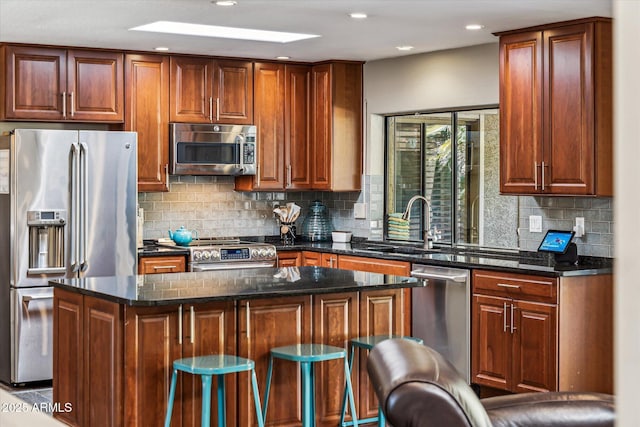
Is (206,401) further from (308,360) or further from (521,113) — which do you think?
(521,113)

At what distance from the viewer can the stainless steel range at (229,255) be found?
6406 millimetres

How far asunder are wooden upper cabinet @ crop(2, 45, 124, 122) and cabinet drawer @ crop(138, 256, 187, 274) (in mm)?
1093

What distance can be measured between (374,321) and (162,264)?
2.31m

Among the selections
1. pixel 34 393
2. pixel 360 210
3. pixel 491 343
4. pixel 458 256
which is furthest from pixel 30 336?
pixel 491 343

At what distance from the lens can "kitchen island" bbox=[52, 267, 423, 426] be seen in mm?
3836

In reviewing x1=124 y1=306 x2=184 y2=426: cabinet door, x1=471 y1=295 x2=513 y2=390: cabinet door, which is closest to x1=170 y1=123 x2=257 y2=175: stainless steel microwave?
x1=471 y1=295 x2=513 y2=390: cabinet door

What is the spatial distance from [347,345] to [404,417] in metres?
2.48

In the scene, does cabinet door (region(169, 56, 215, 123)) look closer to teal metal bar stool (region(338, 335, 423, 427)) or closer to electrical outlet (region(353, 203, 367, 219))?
electrical outlet (region(353, 203, 367, 219))

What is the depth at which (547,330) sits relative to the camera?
16.1 feet

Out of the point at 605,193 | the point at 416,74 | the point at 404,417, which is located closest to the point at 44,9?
the point at 416,74

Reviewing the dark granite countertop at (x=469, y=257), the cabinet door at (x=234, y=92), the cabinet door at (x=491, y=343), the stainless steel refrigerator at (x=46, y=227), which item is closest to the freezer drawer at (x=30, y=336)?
the stainless steel refrigerator at (x=46, y=227)

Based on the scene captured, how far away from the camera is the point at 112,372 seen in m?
3.89

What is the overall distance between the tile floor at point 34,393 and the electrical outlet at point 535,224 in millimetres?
3274

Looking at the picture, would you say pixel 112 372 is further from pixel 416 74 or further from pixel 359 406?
pixel 416 74
